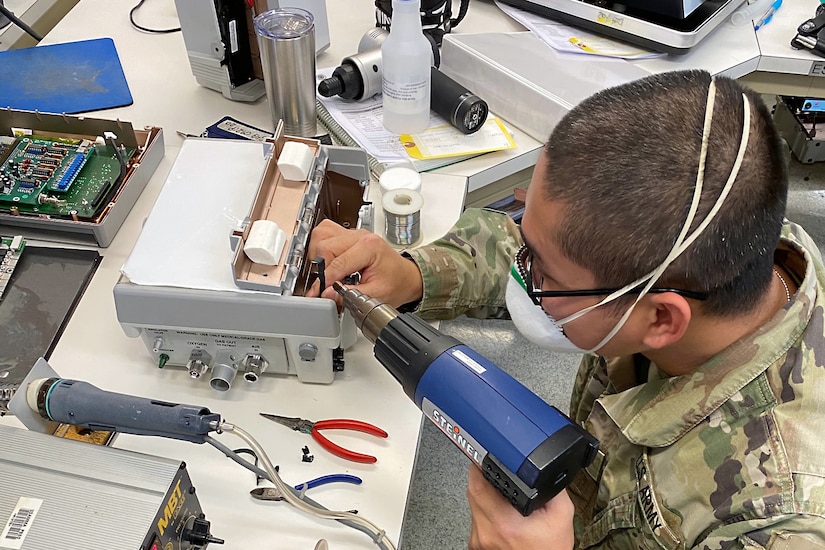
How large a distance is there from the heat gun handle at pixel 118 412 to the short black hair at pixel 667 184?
0.50 meters

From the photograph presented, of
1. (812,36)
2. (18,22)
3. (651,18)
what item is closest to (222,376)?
(651,18)

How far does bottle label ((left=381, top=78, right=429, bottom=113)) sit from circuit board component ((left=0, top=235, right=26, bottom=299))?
72 cm

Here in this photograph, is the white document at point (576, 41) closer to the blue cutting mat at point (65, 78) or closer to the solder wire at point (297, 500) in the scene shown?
the blue cutting mat at point (65, 78)

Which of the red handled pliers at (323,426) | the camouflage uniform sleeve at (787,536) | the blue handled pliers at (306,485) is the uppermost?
the camouflage uniform sleeve at (787,536)

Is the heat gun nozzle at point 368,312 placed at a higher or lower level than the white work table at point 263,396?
higher

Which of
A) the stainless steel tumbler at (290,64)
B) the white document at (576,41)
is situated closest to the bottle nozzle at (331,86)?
the stainless steel tumbler at (290,64)

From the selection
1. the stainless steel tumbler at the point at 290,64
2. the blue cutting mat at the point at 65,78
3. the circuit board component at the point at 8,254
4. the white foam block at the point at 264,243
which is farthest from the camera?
Answer: the blue cutting mat at the point at 65,78

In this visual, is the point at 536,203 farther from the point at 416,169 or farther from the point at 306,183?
the point at 416,169

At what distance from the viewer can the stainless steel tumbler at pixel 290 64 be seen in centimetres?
126

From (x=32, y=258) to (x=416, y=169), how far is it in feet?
2.31

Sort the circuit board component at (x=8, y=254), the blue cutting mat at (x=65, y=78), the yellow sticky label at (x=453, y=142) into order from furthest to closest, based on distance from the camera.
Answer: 1. the blue cutting mat at (x=65, y=78)
2. the yellow sticky label at (x=453, y=142)
3. the circuit board component at (x=8, y=254)

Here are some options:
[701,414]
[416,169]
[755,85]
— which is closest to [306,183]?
[416,169]

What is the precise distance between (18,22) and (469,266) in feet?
4.92

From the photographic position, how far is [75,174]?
1210 mm
